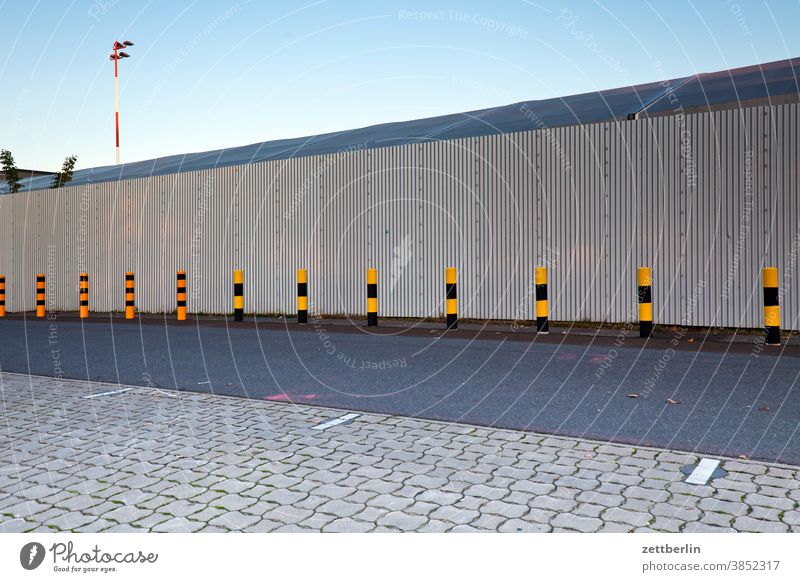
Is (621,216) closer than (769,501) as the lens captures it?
No

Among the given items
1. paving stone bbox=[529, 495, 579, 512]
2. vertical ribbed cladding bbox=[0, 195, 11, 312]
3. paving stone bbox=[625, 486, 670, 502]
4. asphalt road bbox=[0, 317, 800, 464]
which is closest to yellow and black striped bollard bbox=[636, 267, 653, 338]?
asphalt road bbox=[0, 317, 800, 464]

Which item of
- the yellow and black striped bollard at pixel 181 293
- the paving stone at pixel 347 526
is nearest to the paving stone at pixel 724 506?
the paving stone at pixel 347 526

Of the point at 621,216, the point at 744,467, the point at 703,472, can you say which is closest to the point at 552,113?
the point at 621,216

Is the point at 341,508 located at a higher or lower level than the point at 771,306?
lower

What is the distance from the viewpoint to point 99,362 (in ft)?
28.7

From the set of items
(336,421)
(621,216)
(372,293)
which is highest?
(621,216)

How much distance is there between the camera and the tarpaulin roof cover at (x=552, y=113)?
38.4 feet

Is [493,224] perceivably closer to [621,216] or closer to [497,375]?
[621,216]

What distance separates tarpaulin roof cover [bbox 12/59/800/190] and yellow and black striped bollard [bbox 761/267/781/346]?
10.8ft

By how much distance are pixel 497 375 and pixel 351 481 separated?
3403 mm

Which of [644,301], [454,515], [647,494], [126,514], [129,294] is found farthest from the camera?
[129,294]

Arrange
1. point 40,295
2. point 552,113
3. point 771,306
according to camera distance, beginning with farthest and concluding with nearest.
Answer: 1. point 40,295
2. point 552,113
3. point 771,306

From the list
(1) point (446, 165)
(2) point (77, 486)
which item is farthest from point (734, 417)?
(1) point (446, 165)

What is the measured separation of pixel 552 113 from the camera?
13.8 m
